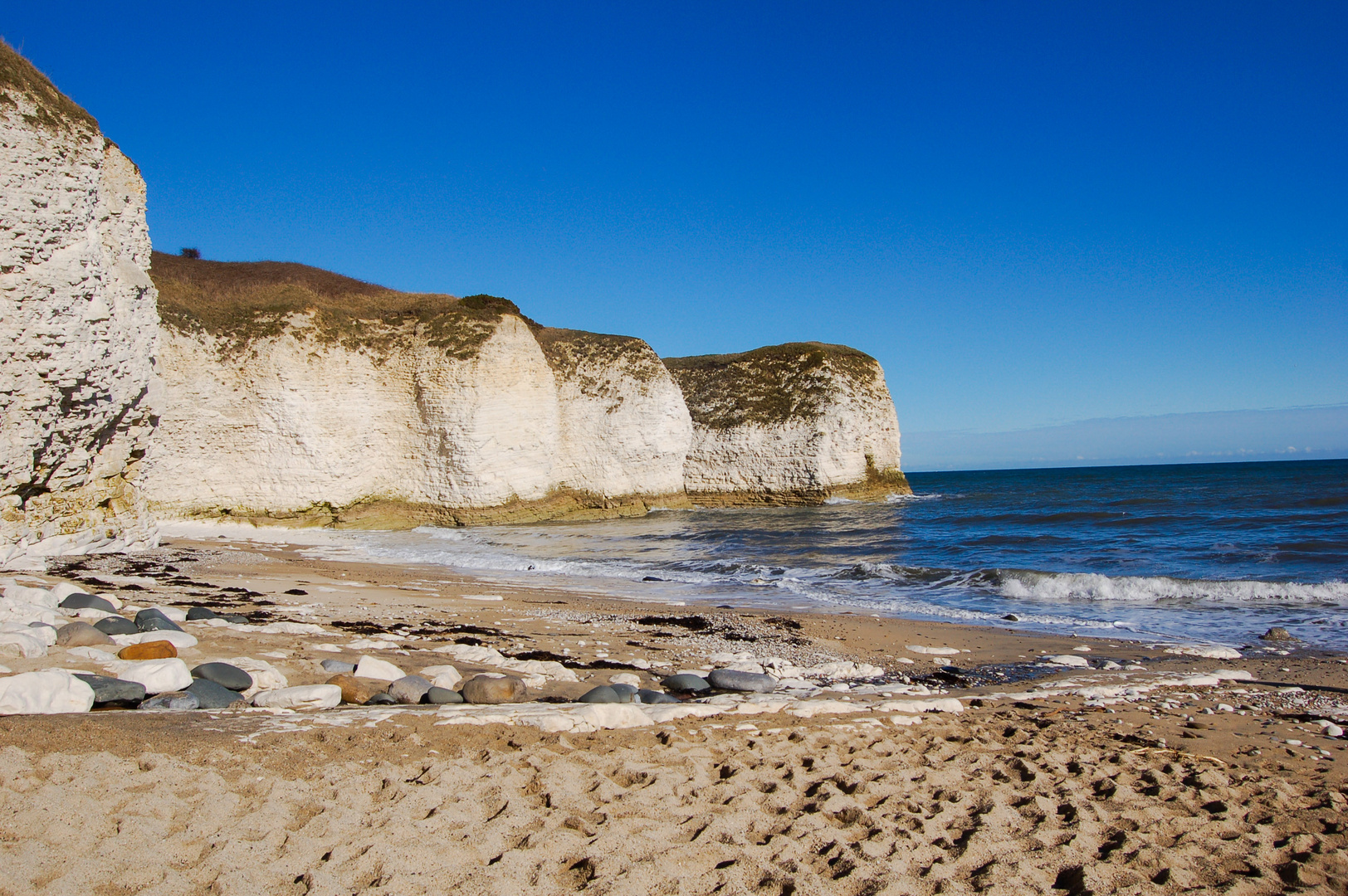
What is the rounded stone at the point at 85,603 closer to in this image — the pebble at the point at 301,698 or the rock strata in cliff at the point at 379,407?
the pebble at the point at 301,698

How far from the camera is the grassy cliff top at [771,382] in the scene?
1548 inches

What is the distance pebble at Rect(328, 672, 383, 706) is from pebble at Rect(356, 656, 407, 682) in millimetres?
188

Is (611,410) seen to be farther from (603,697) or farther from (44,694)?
(44,694)

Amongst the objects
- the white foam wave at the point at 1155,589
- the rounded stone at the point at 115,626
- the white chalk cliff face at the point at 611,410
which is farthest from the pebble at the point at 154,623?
the white chalk cliff face at the point at 611,410

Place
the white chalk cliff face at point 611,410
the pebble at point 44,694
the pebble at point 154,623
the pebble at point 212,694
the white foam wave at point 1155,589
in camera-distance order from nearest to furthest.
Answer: the pebble at point 44,694
the pebble at point 212,694
the pebble at point 154,623
the white foam wave at point 1155,589
the white chalk cliff face at point 611,410

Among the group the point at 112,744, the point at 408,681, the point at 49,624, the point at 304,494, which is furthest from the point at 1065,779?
the point at 304,494

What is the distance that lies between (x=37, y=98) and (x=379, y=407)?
16457 mm

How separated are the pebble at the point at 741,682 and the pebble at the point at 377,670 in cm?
236

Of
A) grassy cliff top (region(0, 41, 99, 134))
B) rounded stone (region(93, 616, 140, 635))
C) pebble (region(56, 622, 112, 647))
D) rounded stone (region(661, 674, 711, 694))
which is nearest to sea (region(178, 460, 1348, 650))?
rounded stone (region(661, 674, 711, 694))

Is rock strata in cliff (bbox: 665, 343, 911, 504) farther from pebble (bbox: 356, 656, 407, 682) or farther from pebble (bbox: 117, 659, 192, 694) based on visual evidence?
pebble (bbox: 117, 659, 192, 694)

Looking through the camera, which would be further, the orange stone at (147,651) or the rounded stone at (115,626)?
the rounded stone at (115,626)

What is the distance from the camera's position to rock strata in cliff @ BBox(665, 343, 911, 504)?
3878 cm

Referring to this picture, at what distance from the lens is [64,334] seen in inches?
386

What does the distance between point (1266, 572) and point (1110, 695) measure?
9.98 metres
